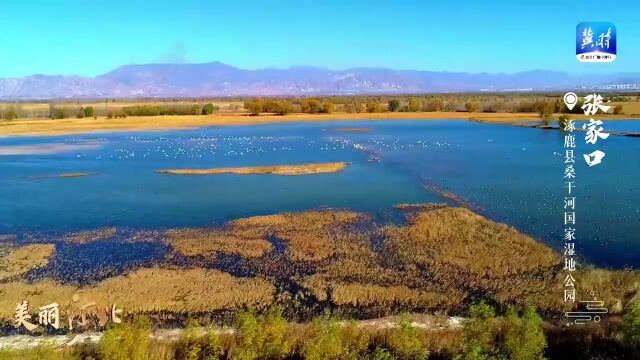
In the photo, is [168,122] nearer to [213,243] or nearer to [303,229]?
[303,229]

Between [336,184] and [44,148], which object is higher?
[44,148]

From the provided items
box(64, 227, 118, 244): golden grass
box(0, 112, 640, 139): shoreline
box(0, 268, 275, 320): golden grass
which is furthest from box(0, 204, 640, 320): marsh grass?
box(0, 112, 640, 139): shoreline

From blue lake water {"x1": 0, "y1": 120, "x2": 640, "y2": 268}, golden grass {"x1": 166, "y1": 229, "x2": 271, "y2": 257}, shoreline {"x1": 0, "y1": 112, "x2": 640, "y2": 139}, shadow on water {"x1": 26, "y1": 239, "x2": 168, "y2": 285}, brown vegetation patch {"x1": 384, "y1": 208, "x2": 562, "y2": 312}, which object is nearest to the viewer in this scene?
brown vegetation patch {"x1": 384, "y1": 208, "x2": 562, "y2": 312}

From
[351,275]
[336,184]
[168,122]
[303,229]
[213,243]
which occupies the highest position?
[168,122]

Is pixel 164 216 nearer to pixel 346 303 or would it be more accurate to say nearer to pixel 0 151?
pixel 346 303

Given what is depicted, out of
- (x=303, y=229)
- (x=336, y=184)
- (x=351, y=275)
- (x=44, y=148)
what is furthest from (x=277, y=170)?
(x=44, y=148)

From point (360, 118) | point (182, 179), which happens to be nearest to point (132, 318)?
point (182, 179)

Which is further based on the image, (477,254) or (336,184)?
(336,184)

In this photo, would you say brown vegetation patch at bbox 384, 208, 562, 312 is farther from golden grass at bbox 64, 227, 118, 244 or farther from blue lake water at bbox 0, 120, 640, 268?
golden grass at bbox 64, 227, 118, 244
